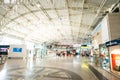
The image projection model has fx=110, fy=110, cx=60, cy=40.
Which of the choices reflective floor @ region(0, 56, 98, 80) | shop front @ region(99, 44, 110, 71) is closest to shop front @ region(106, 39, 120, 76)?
shop front @ region(99, 44, 110, 71)

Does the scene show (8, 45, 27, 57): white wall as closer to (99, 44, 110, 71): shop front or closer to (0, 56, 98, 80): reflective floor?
(0, 56, 98, 80): reflective floor

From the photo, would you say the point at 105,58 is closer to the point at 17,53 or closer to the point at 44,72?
the point at 44,72

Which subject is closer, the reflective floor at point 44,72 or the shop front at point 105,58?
the reflective floor at point 44,72

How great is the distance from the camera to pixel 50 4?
1075 cm

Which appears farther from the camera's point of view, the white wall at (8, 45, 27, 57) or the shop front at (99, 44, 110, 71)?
the white wall at (8, 45, 27, 57)

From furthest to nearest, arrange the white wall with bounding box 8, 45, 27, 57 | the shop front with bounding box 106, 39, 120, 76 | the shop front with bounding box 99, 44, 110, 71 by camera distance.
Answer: the white wall with bounding box 8, 45, 27, 57 < the shop front with bounding box 99, 44, 110, 71 < the shop front with bounding box 106, 39, 120, 76

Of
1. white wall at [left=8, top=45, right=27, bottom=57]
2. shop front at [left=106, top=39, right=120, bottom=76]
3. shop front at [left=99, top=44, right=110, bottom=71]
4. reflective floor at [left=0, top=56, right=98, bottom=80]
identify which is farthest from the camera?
white wall at [left=8, top=45, right=27, bottom=57]

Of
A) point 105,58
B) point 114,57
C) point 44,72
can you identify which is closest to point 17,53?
point 44,72

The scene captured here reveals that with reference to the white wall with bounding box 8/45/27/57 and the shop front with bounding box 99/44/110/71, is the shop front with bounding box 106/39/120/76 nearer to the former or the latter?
the shop front with bounding box 99/44/110/71

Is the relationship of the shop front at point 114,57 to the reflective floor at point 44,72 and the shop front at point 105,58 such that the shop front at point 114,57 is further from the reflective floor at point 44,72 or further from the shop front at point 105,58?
the reflective floor at point 44,72

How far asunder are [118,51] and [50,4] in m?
7.35

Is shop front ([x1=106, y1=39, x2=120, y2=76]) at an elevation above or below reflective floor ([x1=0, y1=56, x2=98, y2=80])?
above

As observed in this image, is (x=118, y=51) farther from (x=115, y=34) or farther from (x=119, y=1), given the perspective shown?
(x=119, y=1)

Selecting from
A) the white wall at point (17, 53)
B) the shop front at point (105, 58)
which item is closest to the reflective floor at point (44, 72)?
the shop front at point (105, 58)
